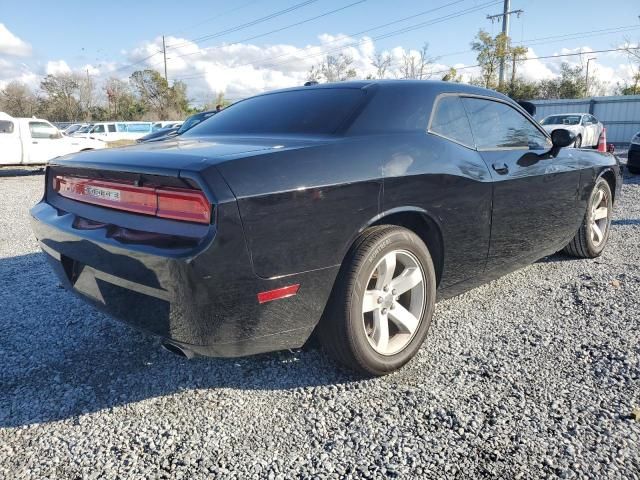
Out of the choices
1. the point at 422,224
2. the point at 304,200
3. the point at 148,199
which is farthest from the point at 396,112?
the point at 148,199

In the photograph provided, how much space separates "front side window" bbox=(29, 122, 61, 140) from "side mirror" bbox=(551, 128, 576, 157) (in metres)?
14.7

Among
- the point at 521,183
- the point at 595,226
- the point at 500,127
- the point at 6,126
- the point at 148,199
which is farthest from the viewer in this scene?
the point at 6,126

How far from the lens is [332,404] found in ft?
7.45

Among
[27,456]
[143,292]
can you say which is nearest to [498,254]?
[143,292]

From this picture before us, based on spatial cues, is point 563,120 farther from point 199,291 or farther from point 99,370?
point 199,291

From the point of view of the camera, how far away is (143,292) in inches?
79.1

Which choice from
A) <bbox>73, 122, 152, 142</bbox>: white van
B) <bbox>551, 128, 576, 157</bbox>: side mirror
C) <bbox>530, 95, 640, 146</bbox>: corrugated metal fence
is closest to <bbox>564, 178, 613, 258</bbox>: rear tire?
<bbox>551, 128, 576, 157</bbox>: side mirror

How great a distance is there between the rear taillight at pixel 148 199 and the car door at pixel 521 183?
1.87 meters

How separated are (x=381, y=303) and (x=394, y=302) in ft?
0.28

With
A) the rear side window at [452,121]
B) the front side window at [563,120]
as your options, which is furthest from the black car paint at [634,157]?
the rear side window at [452,121]

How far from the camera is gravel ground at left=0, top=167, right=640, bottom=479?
188 cm

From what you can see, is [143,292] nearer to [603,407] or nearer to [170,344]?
[170,344]

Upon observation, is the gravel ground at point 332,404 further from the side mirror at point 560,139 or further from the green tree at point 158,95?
the green tree at point 158,95

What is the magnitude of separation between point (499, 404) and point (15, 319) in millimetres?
3035
